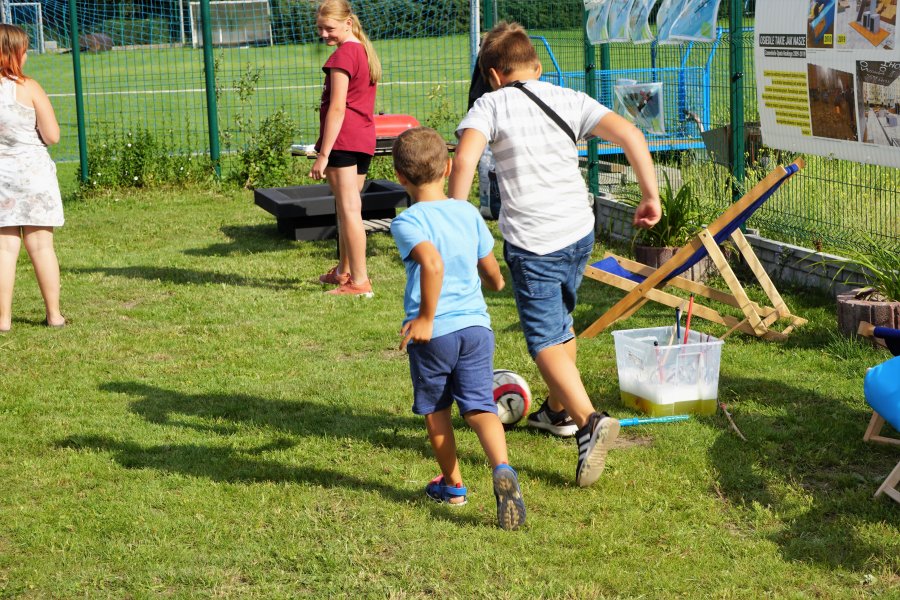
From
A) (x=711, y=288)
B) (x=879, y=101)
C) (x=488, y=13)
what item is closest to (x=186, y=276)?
(x=711, y=288)

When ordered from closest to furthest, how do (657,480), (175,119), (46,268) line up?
(657,480) → (46,268) → (175,119)

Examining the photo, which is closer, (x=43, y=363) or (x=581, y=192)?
(x=581, y=192)

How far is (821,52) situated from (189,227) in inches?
244

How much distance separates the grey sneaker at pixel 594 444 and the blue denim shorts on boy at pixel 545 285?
1.27 feet

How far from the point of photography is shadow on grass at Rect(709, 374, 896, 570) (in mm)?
3711

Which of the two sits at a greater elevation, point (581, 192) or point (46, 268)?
point (581, 192)

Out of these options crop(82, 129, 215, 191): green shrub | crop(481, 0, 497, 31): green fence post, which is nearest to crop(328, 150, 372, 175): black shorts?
crop(481, 0, 497, 31): green fence post

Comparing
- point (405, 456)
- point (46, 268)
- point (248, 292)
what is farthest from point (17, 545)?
point (248, 292)

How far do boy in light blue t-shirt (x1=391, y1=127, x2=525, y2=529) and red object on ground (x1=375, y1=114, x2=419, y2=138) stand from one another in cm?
634

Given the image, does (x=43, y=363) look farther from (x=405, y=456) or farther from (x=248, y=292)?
(x=405, y=456)

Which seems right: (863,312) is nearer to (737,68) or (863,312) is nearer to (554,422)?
(554,422)

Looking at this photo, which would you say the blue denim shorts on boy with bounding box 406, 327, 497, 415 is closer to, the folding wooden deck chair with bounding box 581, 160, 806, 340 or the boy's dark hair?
the boy's dark hair

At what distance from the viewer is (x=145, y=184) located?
12227mm

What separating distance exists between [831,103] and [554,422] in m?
3.06
